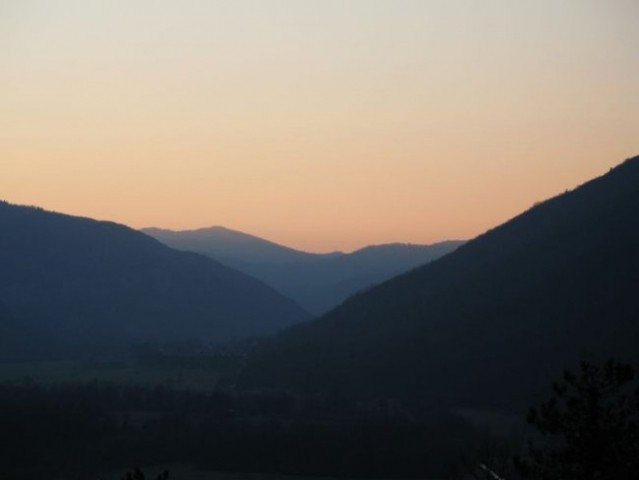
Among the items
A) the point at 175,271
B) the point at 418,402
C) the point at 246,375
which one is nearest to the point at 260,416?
the point at 418,402

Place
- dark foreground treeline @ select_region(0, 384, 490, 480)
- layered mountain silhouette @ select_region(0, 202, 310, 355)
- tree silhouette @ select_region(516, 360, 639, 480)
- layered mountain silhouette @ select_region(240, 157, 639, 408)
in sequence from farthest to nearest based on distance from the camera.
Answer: layered mountain silhouette @ select_region(0, 202, 310, 355) < layered mountain silhouette @ select_region(240, 157, 639, 408) < dark foreground treeline @ select_region(0, 384, 490, 480) < tree silhouette @ select_region(516, 360, 639, 480)

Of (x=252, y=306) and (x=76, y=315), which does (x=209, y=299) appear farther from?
(x=76, y=315)

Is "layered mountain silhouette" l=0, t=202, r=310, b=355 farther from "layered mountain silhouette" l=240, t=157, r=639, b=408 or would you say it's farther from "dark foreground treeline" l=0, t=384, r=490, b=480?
"dark foreground treeline" l=0, t=384, r=490, b=480

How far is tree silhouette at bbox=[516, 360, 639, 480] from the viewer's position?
14.7 meters

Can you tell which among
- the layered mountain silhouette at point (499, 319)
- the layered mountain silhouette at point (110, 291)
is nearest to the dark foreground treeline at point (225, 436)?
the layered mountain silhouette at point (499, 319)

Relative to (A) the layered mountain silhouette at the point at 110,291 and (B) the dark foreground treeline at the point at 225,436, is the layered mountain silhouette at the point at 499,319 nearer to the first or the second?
(B) the dark foreground treeline at the point at 225,436

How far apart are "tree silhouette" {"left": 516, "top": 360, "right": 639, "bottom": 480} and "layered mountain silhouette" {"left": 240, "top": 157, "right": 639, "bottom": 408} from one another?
4509 cm

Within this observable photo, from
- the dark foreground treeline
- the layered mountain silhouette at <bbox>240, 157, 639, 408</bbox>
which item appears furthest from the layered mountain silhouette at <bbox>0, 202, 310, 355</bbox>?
the dark foreground treeline

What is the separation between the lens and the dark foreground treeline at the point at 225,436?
54.0 m

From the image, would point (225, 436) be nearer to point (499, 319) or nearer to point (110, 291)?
point (499, 319)

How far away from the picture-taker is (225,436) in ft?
199

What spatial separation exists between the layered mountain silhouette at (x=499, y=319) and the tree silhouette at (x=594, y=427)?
4509 cm

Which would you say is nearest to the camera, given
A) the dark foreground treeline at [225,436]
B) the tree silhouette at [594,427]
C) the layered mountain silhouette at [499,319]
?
the tree silhouette at [594,427]

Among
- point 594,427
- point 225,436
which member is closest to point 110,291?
point 225,436
